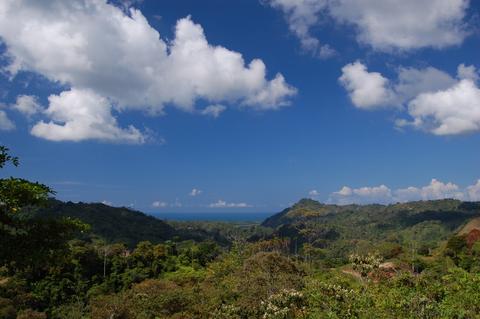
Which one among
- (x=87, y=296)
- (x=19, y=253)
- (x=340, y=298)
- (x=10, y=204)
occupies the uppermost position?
(x=10, y=204)

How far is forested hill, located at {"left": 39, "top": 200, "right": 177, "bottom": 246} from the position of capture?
13550 cm

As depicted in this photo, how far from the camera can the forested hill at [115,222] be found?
13550cm

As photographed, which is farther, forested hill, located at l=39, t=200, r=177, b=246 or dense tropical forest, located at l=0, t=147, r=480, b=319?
forested hill, located at l=39, t=200, r=177, b=246

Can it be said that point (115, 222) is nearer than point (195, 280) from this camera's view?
No

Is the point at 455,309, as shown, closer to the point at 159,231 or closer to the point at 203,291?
the point at 203,291

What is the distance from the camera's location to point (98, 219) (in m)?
148

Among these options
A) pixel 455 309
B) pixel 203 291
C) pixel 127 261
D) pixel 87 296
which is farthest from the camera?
pixel 127 261

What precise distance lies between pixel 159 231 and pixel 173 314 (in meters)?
132

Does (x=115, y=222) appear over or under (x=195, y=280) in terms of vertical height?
over

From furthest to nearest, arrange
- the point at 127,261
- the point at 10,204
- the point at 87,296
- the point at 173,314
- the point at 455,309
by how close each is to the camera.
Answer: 1. the point at 127,261
2. the point at 87,296
3. the point at 173,314
4. the point at 455,309
5. the point at 10,204

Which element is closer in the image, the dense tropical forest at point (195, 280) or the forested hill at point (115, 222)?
the dense tropical forest at point (195, 280)

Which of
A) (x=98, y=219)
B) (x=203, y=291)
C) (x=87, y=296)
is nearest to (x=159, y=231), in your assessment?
(x=98, y=219)

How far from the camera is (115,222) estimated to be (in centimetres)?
15450

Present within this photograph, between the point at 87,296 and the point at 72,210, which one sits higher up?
the point at 72,210
